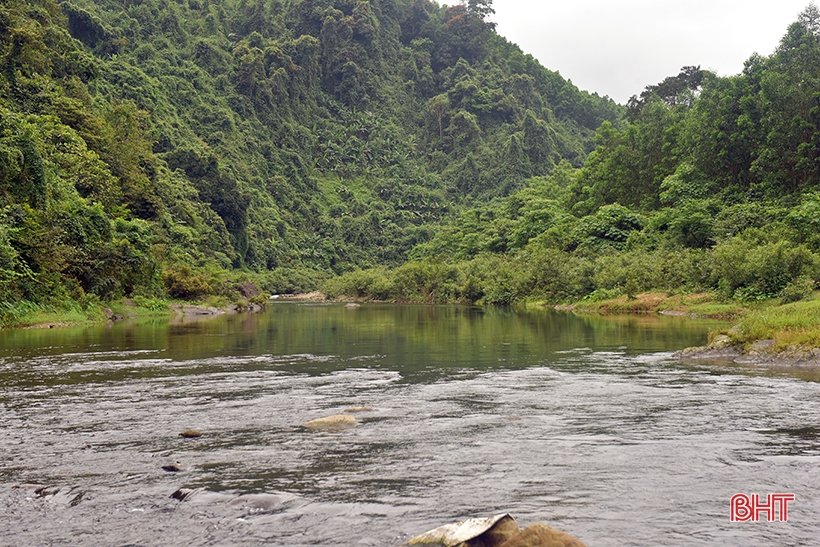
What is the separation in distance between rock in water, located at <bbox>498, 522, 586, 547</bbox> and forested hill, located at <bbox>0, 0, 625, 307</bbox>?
Result: 101 ft

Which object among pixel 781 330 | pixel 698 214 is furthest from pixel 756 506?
pixel 698 214

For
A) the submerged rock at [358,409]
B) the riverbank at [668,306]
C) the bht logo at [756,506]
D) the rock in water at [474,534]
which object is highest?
the rock in water at [474,534]

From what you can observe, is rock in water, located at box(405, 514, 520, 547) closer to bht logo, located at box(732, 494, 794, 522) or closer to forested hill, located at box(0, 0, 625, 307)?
bht logo, located at box(732, 494, 794, 522)

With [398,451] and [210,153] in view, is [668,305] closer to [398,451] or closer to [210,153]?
[398,451]

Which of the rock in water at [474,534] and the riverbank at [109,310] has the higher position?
the rock in water at [474,534]

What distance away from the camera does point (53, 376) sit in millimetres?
18344

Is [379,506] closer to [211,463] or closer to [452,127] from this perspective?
[211,463]

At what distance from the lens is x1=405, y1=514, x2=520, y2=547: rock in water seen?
6.57 metres

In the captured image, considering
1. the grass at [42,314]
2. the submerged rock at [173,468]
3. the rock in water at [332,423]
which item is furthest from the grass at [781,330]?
the grass at [42,314]

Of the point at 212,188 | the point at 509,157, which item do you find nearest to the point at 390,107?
the point at 509,157

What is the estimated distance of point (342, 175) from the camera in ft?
577

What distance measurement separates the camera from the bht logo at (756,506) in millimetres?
7730

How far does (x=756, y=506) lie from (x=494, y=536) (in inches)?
132

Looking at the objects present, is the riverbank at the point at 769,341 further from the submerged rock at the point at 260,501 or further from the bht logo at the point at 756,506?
the submerged rock at the point at 260,501
